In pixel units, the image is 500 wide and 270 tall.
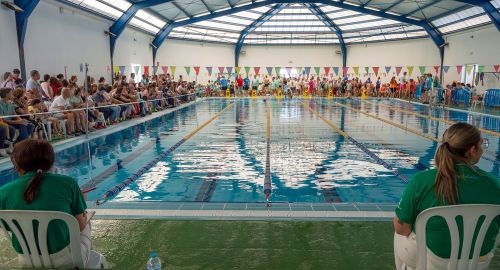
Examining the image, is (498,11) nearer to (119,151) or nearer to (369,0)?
(369,0)

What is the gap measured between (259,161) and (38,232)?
507cm

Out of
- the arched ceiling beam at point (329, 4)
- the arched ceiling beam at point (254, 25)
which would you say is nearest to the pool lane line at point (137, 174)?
the arched ceiling beam at point (329, 4)

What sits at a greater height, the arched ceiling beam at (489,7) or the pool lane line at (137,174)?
the arched ceiling beam at (489,7)

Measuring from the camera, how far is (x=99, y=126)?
10625 mm

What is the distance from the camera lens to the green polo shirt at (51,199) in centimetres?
193

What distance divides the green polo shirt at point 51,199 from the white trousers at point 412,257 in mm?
1584

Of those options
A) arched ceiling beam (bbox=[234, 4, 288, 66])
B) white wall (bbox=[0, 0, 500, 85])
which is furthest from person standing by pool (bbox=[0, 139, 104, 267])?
arched ceiling beam (bbox=[234, 4, 288, 66])

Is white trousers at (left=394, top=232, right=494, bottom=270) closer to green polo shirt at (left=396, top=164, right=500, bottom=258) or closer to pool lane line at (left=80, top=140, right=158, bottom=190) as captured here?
green polo shirt at (left=396, top=164, right=500, bottom=258)

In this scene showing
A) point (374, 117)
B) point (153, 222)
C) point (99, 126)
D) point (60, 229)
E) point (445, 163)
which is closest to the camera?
point (445, 163)

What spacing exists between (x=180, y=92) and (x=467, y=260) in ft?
61.4

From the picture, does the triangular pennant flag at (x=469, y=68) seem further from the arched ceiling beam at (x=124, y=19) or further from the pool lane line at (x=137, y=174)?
the pool lane line at (x=137, y=174)

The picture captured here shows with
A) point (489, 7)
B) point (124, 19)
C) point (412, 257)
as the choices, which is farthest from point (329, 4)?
point (412, 257)

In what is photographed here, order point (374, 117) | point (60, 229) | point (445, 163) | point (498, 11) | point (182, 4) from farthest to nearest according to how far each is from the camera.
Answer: point (182, 4) → point (498, 11) → point (374, 117) → point (60, 229) → point (445, 163)

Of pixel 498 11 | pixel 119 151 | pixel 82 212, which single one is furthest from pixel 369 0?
pixel 82 212
